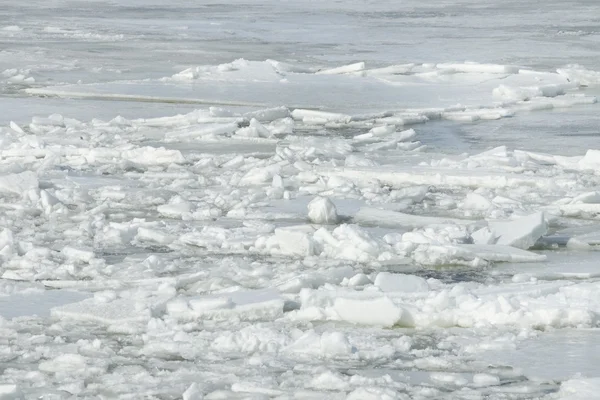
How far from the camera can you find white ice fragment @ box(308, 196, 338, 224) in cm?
711

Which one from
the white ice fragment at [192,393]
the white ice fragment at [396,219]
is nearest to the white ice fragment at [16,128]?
the white ice fragment at [396,219]

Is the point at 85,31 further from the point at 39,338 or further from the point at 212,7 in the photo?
the point at 39,338

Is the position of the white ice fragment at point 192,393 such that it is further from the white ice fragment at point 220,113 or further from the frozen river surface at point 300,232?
the white ice fragment at point 220,113

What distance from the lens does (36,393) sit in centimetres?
425

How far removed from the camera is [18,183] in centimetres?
793

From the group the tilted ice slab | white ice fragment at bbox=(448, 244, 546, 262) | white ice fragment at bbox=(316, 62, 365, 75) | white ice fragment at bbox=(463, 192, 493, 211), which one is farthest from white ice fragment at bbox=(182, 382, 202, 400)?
white ice fragment at bbox=(316, 62, 365, 75)

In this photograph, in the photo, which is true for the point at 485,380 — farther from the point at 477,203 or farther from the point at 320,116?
the point at 320,116

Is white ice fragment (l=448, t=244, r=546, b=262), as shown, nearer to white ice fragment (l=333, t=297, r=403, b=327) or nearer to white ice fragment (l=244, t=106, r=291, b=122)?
white ice fragment (l=333, t=297, r=403, b=327)

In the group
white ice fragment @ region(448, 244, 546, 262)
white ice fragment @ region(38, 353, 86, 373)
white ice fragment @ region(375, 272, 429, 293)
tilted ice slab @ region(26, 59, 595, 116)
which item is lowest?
tilted ice slab @ region(26, 59, 595, 116)

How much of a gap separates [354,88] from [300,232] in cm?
745

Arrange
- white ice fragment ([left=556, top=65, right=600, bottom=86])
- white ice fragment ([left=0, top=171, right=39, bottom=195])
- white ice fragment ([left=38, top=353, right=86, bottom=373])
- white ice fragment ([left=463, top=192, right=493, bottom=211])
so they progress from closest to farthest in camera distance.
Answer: white ice fragment ([left=38, top=353, right=86, bottom=373]), white ice fragment ([left=463, top=192, right=493, bottom=211]), white ice fragment ([left=0, top=171, right=39, bottom=195]), white ice fragment ([left=556, top=65, right=600, bottom=86])

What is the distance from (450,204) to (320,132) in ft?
10.8

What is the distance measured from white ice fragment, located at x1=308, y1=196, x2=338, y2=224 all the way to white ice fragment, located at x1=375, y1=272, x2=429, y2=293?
149cm

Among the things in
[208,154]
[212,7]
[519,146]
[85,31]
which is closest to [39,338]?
[208,154]
